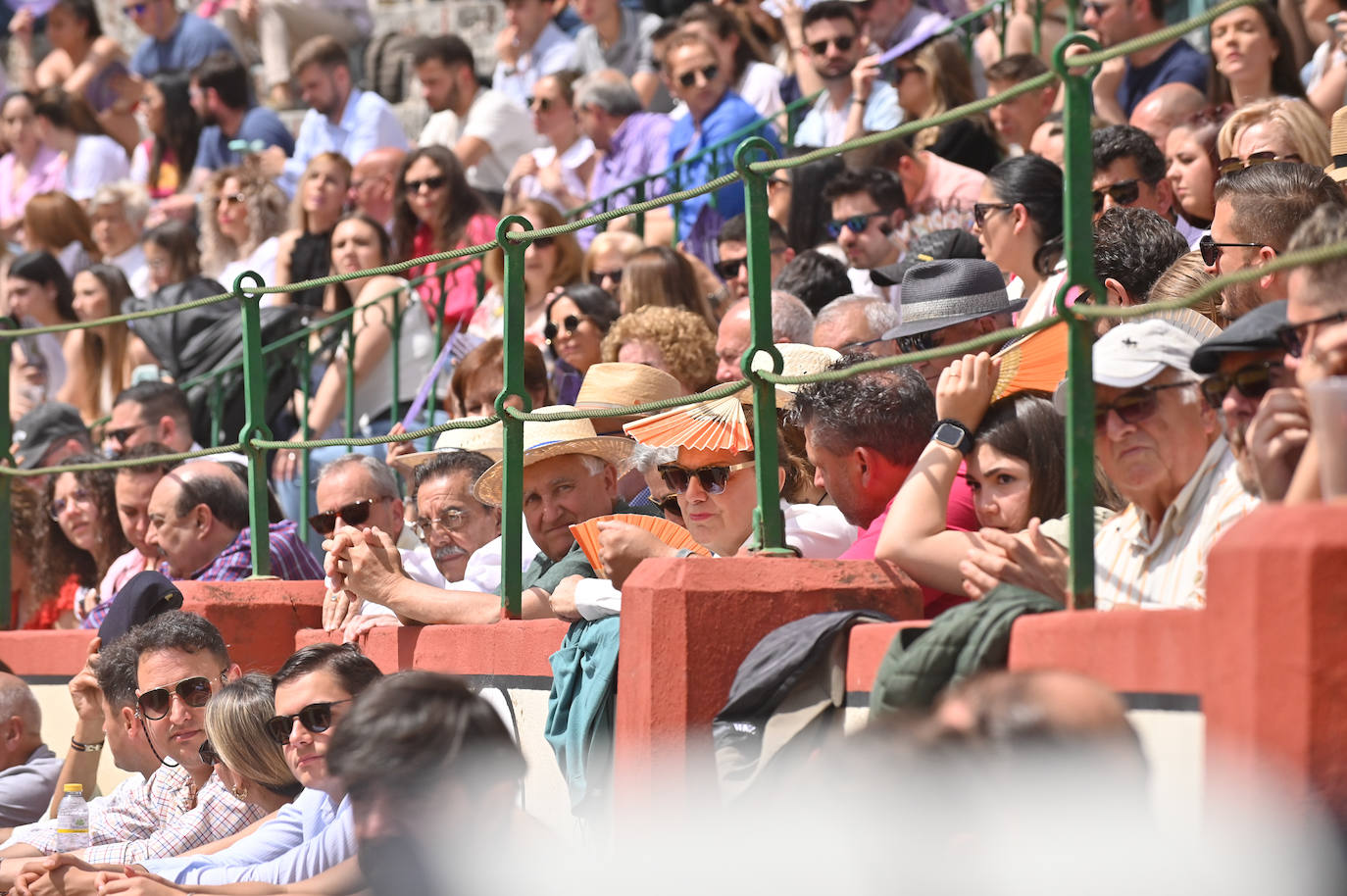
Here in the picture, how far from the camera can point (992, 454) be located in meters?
4.53

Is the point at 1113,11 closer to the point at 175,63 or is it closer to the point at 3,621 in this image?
the point at 3,621

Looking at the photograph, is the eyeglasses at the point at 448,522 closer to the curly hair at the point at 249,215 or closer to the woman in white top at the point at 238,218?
the woman in white top at the point at 238,218

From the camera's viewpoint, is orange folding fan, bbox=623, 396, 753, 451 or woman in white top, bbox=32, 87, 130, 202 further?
woman in white top, bbox=32, 87, 130, 202

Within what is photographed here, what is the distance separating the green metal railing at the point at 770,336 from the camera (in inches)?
146

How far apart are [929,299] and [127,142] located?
1077 cm

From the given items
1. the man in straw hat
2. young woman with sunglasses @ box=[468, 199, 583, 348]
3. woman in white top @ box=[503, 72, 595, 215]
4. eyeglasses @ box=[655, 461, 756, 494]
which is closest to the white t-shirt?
woman in white top @ box=[503, 72, 595, 215]

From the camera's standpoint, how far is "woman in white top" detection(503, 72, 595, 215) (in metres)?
11.1

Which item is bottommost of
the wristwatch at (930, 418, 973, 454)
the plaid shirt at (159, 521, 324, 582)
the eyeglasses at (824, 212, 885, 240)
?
the plaid shirt at (159, 521, 324, 582)

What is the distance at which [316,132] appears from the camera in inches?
507

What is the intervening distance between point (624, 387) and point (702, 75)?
4.53 meters

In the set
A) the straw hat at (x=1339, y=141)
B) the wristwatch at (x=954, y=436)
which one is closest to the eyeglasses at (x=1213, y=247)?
the straw hat at (x=1339, y=141)

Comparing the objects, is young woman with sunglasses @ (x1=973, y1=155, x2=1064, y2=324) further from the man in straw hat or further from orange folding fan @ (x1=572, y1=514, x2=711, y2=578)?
orange folding fan @ (x1=572, y1=514, x2=711, y2=578)

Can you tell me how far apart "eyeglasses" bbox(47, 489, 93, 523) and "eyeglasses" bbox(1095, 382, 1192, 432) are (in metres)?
5.20

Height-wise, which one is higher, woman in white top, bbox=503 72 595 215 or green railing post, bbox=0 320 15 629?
woman in white top, bbox=503 72 595 215
